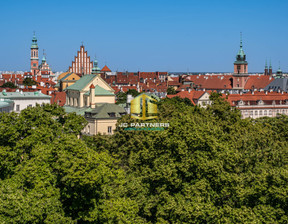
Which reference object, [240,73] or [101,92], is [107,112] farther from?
[240,73]

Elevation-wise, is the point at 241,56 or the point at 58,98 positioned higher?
the point at 241,56

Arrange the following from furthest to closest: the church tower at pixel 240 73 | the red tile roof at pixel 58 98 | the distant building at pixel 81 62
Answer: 1. the church tower at pixel 240 73
2. the distant building at pixel 81 62
3. the red tile roof at pixel 58 98

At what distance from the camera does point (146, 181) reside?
34.2 metres

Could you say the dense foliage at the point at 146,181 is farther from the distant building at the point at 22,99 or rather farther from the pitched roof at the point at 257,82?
the pitched roof at the point at 257,82

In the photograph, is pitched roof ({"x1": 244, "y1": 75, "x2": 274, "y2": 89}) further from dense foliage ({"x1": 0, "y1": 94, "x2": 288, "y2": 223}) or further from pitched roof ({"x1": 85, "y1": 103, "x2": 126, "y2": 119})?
dense foliage ({"x1": 0, "y1": 94, "x2": 288, "y2": 223})

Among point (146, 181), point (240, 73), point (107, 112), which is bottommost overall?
point (146, 181)

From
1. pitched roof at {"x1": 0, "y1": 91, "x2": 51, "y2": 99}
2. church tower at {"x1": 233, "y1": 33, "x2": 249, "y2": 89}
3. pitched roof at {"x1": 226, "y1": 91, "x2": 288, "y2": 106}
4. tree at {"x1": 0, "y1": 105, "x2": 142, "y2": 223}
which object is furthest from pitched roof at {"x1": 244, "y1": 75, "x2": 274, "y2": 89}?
tree at {"x1": 0, "y1": 105, "x2": 142, "y2": 223}

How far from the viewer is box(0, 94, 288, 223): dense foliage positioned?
28531mm

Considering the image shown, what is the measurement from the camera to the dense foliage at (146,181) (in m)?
28.5

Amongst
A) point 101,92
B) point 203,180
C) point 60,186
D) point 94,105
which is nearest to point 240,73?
point 101,92

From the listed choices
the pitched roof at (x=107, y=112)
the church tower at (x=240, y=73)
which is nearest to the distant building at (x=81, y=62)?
the church tower at (x=240, y=73)

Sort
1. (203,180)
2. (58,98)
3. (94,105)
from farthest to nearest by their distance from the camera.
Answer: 1. (58,98)
2. (94,105)
3. (203,180)

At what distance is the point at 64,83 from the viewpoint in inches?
4353

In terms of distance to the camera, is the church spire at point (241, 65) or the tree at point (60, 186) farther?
the church spire at point (241, 65)
